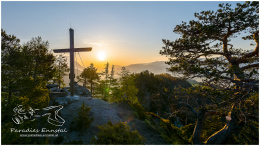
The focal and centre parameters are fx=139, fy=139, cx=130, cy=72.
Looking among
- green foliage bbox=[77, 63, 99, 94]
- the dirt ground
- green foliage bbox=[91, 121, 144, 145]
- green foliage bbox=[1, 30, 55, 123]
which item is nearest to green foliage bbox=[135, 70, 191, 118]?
green foliage bbox=[77, 63, 99, 94]

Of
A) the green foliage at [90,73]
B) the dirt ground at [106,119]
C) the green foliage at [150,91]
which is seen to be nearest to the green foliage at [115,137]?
the dirt ground at [106,119]

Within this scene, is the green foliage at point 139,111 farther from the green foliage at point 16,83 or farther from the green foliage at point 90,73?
the green foliage at point 90,73

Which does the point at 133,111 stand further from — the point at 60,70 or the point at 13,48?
the point at 60,70

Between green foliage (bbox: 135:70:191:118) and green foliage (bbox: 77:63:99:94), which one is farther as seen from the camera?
Answer: green foliage (bbox: 77:63:99:94)

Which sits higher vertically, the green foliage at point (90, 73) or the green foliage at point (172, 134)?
the green foliage at point (90, 73)

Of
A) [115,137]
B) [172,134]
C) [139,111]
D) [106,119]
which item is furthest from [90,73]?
[115,137]

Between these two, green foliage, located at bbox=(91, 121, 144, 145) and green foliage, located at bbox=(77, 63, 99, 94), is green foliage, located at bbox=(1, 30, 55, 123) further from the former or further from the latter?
green foliage, located at bbox=(77, 63, 99, 94)

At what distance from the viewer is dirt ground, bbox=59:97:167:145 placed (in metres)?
9.06

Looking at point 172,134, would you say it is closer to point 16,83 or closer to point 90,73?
point 16,83

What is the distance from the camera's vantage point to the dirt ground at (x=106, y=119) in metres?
9.06

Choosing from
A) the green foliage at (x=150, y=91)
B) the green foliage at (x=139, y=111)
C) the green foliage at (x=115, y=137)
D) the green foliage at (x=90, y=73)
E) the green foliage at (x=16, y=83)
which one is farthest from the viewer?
the green foliage at (x=90, y=73)

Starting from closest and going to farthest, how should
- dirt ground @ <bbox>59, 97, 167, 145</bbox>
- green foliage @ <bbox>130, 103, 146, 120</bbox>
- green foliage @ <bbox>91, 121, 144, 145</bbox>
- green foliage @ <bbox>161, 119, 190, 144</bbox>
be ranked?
green foliage @ <bbox>91, 121, 144, 145</bbox>, dirt ground @ <bbox>59, 97, 167, 145</bbox>, green foliage @ <bbox>161, 119, 190, 144</bbox>, green foliage @ <bbox>130, 103, 146, 120</bbox>

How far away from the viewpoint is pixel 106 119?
1123 centimetres

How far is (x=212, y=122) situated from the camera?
11.1 metres
